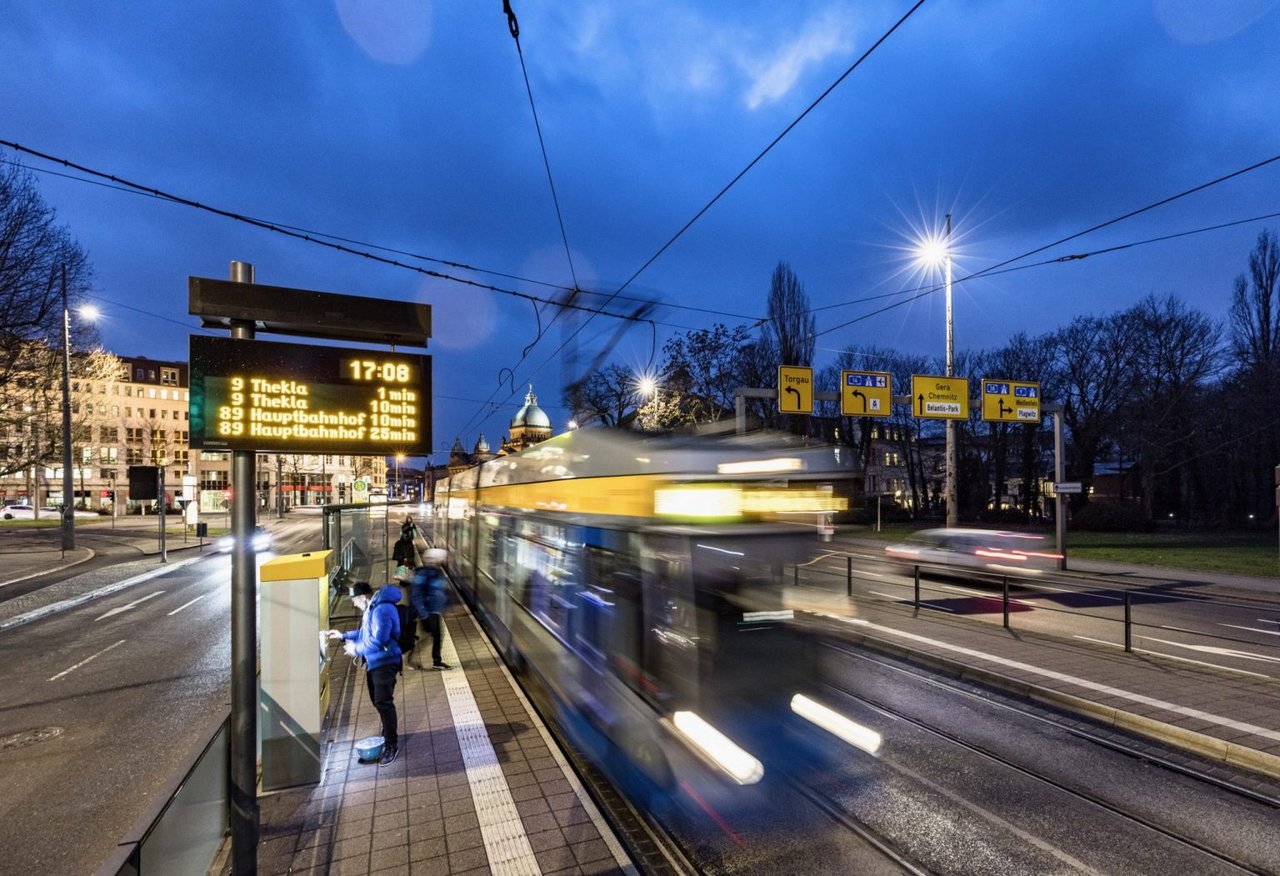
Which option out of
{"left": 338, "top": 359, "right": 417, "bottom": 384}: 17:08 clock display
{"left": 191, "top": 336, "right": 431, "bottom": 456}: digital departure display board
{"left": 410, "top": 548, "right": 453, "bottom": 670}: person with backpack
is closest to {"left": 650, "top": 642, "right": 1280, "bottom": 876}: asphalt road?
{"left": 191, "top": 336, "right": 431, "bottom": 456}: digital departure display board

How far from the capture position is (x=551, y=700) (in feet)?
27.8

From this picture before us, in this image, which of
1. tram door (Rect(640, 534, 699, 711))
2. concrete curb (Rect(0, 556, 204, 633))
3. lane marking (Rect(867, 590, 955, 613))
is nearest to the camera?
tram door (Rect(640, 534, 699, 711))

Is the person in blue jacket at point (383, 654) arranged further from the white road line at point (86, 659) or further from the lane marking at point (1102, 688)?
the white road line at point (86, 659)

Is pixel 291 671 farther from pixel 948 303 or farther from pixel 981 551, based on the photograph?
pixel 948 303

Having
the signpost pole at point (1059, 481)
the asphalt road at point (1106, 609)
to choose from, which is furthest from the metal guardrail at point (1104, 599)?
the signpost pole at point (1059, 481)

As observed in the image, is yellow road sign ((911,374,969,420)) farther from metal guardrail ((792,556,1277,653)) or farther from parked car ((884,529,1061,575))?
metal guardrail ((792,556,1277,653))

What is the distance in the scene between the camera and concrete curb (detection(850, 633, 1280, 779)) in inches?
250

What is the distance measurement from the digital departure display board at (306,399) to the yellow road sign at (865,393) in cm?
1654

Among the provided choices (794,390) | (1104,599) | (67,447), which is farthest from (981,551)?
(67,447)

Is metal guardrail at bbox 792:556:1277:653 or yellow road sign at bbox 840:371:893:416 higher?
yellow road sign at bbox 840:371:893:416

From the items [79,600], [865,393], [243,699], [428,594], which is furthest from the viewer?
[865,393]

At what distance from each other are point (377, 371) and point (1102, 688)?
955cm

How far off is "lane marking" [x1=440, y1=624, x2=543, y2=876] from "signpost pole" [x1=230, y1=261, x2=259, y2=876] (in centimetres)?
160

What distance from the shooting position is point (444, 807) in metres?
5.41
